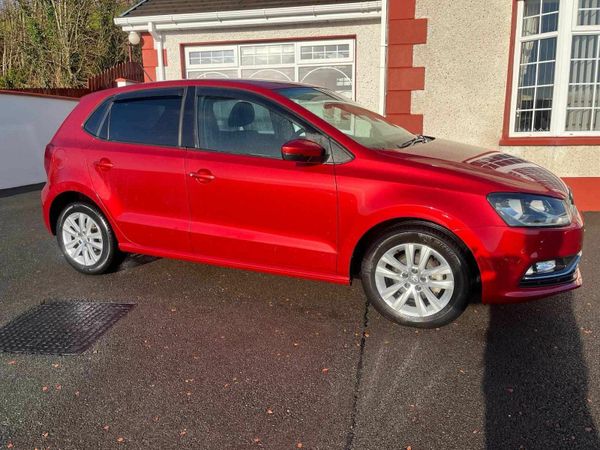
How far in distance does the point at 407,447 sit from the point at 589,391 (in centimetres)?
116

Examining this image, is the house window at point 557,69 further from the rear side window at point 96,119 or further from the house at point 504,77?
the rear side window at point 96,119

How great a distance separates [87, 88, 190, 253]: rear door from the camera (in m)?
4.27

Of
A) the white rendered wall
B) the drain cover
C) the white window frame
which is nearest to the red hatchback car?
the drain cover

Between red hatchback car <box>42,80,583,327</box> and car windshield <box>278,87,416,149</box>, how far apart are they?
0.06ft

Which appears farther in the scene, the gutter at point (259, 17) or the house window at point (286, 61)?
the house window at point (286, 61)

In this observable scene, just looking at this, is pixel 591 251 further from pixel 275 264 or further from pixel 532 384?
pixel 275 264

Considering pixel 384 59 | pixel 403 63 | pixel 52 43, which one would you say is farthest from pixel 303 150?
pixel 52 43

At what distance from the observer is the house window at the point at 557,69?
22.7 ft

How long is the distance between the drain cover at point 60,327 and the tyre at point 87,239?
62 centimetres

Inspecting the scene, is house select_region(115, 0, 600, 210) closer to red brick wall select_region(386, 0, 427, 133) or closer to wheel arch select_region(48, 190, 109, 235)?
red brick wall select_region(386, 0, 427, 133)

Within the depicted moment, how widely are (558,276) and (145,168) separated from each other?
3.24 metres

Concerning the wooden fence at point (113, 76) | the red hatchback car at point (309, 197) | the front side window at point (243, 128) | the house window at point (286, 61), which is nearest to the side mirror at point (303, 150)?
the red hatchback car at point (309, 197)

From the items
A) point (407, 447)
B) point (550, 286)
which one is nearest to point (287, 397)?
point (407, 447)

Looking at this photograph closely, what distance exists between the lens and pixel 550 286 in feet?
11.4
